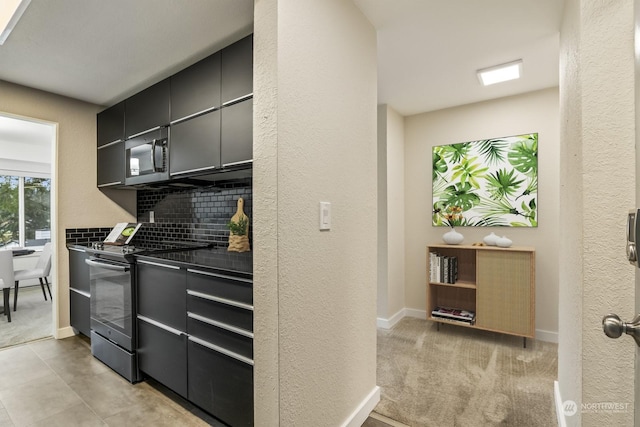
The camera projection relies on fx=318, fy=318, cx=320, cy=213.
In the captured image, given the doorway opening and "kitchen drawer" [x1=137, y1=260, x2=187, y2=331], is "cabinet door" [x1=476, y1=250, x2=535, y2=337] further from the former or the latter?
the doorway opening

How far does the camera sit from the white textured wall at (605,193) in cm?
100

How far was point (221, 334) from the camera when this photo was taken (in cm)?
166

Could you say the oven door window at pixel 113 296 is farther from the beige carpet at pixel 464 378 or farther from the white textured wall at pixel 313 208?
the beige carpet at pixel 464 378

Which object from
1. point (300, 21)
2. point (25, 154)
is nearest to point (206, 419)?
point (300, 21)

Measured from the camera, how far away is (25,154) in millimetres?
5133

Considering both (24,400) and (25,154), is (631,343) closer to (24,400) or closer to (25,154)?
(24,400)

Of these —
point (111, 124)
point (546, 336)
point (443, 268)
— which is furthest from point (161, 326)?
point (546, 336)

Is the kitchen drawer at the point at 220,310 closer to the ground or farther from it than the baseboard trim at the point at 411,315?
farther from it

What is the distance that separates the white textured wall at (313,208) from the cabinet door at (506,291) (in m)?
1.57

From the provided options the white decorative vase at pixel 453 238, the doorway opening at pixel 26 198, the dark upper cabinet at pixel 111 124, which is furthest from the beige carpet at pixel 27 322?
the white decorative vase at pixel 453 238

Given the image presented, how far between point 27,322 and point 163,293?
2.76m

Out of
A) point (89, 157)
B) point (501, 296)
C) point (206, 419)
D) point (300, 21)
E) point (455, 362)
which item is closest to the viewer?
point (300, 21)

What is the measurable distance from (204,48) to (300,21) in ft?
3.72

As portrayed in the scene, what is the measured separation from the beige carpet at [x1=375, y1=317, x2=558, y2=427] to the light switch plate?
4.04 feet
